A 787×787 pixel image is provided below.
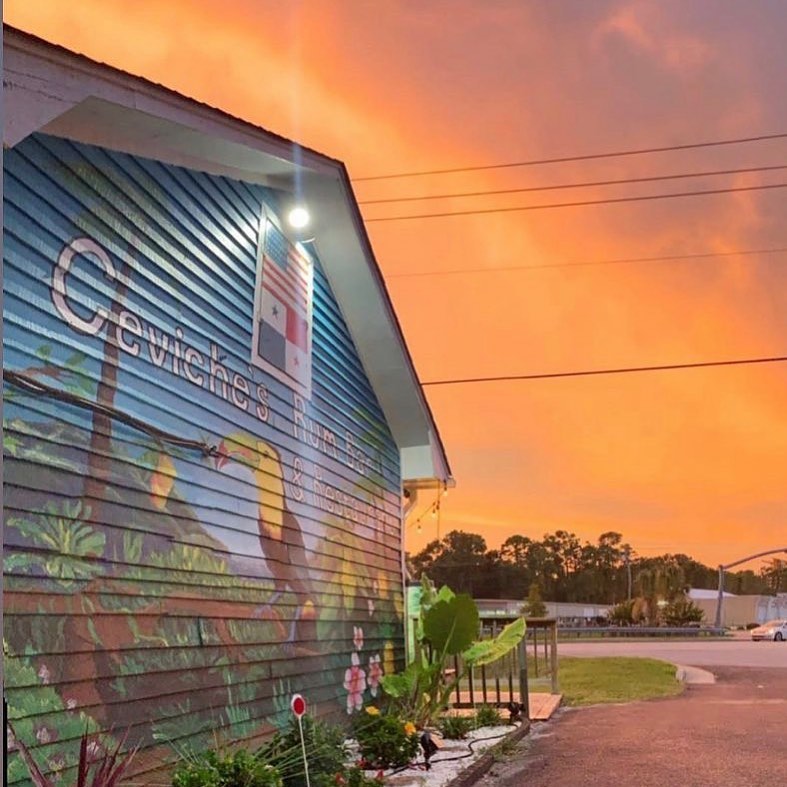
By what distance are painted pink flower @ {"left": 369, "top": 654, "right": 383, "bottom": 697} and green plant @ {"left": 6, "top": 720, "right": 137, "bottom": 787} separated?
19.8 ft

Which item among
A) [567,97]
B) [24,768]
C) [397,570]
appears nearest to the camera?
[24,768]

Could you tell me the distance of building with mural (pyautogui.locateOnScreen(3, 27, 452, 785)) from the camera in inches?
227

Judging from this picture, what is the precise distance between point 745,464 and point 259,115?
70.9 feet

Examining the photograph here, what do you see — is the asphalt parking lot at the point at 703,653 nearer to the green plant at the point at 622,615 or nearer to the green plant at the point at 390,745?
the green plant at the point at 390,745

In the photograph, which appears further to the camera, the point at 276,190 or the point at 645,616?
the point at 645,616

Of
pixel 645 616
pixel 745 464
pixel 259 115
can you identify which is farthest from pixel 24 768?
pixel 645 616

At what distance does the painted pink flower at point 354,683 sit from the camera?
11.3 meters

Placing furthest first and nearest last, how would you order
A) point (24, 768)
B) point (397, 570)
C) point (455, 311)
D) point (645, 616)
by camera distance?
point (645, 616) < point (455, 311) < point (397, 570) < point (24, 768)

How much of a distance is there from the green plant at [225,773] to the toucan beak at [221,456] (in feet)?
7.85

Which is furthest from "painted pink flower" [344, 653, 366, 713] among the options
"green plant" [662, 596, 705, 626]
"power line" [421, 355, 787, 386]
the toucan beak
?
"green plant" [662, 596, 705, 626]

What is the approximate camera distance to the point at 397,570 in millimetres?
14125

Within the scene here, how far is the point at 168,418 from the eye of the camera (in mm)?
7422

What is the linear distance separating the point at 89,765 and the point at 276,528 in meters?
3.63

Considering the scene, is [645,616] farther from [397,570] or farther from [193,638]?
[193,638]
